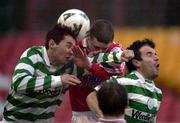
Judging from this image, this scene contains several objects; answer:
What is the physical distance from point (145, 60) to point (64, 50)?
660mm

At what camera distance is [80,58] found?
8188mm

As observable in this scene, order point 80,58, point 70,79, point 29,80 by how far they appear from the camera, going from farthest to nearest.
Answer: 1. point 80,58
2. point 29,80
3. point 70,79

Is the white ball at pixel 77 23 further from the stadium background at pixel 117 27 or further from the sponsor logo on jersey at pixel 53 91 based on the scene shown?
the stadium background at pixel 117 27

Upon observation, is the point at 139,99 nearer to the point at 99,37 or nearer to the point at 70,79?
the point at 70,79

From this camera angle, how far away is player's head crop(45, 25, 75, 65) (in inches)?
325

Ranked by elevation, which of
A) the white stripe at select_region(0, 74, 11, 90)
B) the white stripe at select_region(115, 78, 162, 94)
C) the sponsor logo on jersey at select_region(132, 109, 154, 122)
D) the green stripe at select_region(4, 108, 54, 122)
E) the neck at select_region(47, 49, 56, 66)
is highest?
the neck at select_region(47, 49, 56, 66)

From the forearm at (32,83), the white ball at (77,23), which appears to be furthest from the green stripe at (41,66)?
the white ball at (77,23)

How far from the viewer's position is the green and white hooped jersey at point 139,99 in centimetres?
796

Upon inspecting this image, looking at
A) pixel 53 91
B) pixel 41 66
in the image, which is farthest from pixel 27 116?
pixel 41 66

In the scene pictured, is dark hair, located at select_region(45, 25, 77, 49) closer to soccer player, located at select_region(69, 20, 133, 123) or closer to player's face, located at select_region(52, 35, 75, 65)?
player's face, located at select_region(52, 35, 75, 65)

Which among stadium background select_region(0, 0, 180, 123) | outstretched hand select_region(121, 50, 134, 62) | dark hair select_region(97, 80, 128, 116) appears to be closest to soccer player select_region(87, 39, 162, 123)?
outstretched hand select_region(121, 50, 134, 62)

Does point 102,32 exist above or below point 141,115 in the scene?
above

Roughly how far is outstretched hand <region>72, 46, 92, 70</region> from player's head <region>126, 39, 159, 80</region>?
0.34 meters

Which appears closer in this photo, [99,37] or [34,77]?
[34,77]
